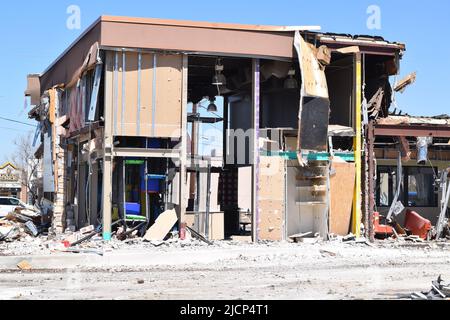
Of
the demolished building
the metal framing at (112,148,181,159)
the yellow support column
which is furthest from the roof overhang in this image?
the metal framing at (112,148,181,159)

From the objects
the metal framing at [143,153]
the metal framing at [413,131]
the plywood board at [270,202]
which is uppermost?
the metal framing at [413,131]

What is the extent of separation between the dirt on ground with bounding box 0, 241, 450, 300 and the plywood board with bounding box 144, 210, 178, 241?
75 cm

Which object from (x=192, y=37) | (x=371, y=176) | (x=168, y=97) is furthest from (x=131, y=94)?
(x=371, y=176)

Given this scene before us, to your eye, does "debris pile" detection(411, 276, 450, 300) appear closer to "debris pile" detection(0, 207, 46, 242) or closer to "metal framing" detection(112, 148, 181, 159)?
"metal framing" detection(112, 148, 181, 159)

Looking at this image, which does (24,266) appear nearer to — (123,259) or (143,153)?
(123,259)

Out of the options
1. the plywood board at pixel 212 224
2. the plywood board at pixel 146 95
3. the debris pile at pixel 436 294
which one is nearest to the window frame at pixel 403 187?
the plywood board at pixel 212 224

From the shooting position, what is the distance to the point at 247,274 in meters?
14.4

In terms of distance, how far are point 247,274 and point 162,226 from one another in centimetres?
514

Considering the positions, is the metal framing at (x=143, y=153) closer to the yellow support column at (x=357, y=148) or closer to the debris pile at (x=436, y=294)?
the yellow support column at (x=357, y=148)

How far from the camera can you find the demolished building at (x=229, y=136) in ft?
62.5

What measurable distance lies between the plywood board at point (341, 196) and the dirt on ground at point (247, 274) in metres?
1.05

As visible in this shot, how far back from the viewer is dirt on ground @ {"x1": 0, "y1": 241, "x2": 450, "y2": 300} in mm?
11297

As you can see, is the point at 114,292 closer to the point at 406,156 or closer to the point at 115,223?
the point at 115,223
